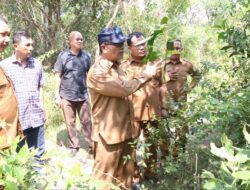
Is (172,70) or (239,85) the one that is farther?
(172,70)

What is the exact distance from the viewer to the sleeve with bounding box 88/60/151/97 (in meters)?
3.11

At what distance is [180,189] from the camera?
336 cm

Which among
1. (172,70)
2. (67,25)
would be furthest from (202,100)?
(67,25)

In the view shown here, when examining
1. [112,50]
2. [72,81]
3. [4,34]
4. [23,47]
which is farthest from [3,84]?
[72,81]

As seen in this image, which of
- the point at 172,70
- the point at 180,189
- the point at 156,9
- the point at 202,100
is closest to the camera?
the point at 202,100

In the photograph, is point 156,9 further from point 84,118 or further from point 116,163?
point 116,163

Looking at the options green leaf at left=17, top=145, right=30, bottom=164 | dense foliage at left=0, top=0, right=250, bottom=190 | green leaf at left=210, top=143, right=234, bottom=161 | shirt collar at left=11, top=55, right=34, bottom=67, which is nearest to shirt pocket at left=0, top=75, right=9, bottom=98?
shirt collar at left=11, top=55, right=34, bottom=67

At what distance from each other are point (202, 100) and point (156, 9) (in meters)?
11.8

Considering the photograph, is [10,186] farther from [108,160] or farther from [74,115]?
[74,115]

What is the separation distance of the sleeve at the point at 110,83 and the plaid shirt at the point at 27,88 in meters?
1.13

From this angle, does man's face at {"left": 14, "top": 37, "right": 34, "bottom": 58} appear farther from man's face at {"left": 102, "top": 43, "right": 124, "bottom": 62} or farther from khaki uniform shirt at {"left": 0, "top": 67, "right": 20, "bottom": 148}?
man's face at {"left": 102, "top": 43, "right": 124, "bottom": 62}

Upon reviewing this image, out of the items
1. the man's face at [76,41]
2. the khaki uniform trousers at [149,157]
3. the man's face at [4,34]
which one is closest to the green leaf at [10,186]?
the man's face at [4,34]

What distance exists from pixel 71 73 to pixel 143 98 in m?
1.60

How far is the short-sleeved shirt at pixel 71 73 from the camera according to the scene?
5.60 metres
